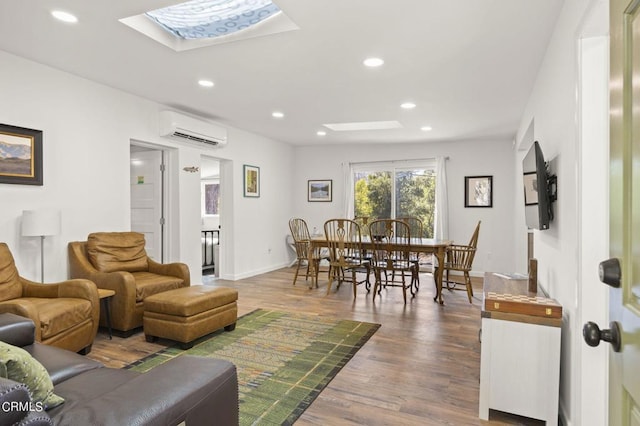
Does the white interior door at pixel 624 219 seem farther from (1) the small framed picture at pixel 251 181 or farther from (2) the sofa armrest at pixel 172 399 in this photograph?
(1) the small framed picture at pixel 251 181

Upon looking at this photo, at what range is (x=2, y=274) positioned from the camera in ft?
9.47

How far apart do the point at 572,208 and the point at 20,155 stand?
415cm

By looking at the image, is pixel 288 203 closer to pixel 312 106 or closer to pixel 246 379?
pixel 312 106

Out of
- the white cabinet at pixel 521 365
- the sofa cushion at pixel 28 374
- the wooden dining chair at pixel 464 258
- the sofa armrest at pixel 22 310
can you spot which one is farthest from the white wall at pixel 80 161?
Result: the white cabinet at pixel 521 365

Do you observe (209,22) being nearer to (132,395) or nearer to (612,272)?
(132,395)

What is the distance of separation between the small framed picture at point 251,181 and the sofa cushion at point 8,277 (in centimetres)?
374

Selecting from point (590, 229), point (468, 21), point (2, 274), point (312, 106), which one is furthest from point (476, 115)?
point (2, 274)

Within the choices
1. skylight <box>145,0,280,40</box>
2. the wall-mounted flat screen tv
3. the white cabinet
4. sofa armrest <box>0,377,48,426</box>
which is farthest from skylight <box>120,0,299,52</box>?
sofa armrest <box>0,377,48,426</box>

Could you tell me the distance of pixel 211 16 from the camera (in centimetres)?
281

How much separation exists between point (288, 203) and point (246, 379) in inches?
217

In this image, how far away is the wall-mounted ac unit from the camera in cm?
461

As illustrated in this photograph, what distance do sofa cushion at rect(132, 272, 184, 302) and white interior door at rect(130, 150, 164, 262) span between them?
3.75 ft

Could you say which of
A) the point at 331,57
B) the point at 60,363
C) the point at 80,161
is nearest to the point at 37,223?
the point at 80,161

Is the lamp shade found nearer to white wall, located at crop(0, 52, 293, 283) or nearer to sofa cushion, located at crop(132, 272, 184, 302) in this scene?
white wall, located at crop(0, 52, 293, 283)
